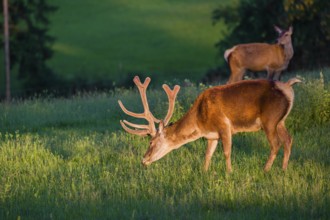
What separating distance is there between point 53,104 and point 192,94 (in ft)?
13.5

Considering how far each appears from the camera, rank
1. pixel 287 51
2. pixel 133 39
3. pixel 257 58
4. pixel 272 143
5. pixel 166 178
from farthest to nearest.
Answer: pixel 133 39
pixel 287 51
pixel 257 58
pixel 272 143
pixel 166 178

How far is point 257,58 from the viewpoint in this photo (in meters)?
17.8

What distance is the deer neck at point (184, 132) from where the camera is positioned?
9.90m

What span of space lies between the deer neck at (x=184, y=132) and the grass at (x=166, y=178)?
1.03 feet

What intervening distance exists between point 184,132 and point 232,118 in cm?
63

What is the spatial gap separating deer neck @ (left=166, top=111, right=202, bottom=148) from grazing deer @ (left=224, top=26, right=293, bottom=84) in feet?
25.9

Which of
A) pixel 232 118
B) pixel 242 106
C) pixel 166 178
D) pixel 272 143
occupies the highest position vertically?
pixel 242 106

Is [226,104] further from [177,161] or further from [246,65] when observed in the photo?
[246,65]

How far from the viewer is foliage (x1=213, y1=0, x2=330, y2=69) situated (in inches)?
1113

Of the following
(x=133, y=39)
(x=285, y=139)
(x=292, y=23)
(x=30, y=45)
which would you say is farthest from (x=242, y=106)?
(x=133, y=39)

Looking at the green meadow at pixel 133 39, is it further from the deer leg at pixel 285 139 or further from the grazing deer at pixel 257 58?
the deer leg at pixel 285 139

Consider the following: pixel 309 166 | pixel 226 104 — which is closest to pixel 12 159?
pixel 226 104

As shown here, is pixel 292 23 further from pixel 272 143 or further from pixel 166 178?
pixel 166 178

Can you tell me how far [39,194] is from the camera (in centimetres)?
872
